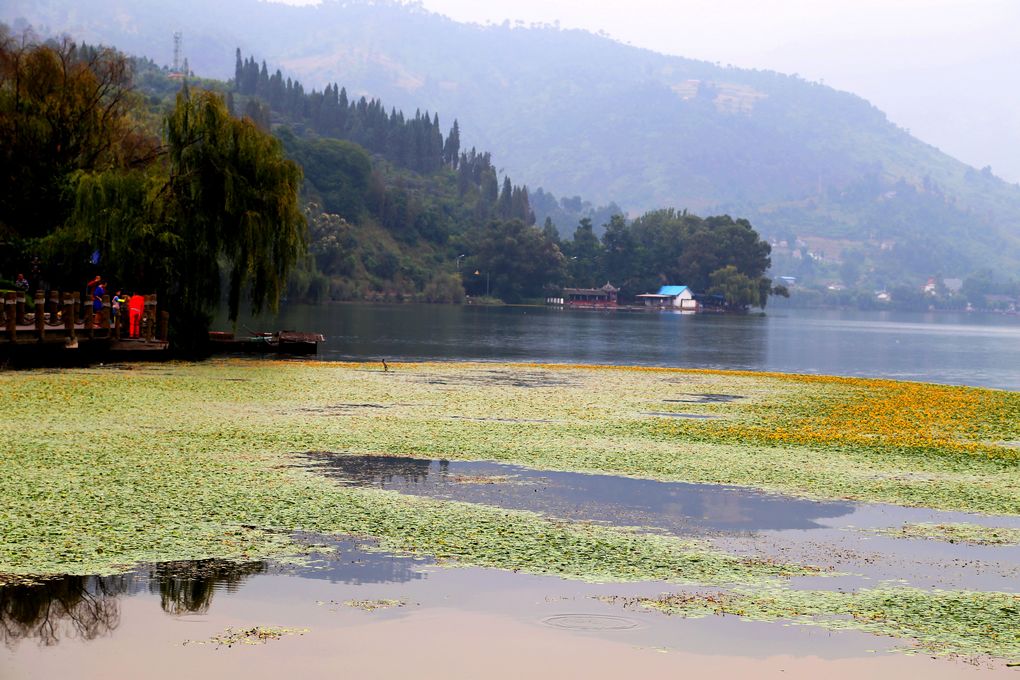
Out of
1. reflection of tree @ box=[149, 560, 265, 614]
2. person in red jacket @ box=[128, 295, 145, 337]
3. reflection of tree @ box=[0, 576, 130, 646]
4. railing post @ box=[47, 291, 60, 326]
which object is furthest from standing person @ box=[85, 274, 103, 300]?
reflection of tree @ box=[0, 576, 130, 646]

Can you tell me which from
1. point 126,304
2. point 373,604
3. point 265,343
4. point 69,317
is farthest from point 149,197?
point 373,604

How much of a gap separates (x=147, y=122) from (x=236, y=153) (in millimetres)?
11163

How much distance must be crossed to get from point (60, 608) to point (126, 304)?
34210 millimetres

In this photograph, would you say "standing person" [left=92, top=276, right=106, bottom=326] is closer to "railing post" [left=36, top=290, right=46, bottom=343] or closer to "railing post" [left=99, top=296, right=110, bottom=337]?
"railing post" [left=99, top=296, right=110, bottom=337]

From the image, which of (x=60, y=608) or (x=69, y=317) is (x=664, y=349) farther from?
(x=60, y=608)

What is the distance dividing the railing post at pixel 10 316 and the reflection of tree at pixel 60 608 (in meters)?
25.9

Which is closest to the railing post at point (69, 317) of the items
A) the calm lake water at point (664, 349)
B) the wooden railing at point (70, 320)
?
the wooden railing at point (70, 320)

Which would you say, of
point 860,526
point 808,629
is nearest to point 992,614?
point 808,629

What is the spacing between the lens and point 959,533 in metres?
16.7

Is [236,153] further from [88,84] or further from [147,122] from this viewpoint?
[147,122]

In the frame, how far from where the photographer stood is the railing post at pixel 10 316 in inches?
1430

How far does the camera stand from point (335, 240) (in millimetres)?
196250

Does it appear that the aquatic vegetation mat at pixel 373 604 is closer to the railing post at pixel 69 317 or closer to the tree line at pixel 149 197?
the railing post at pixel 69 317

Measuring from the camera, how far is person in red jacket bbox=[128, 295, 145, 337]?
44.0 m
